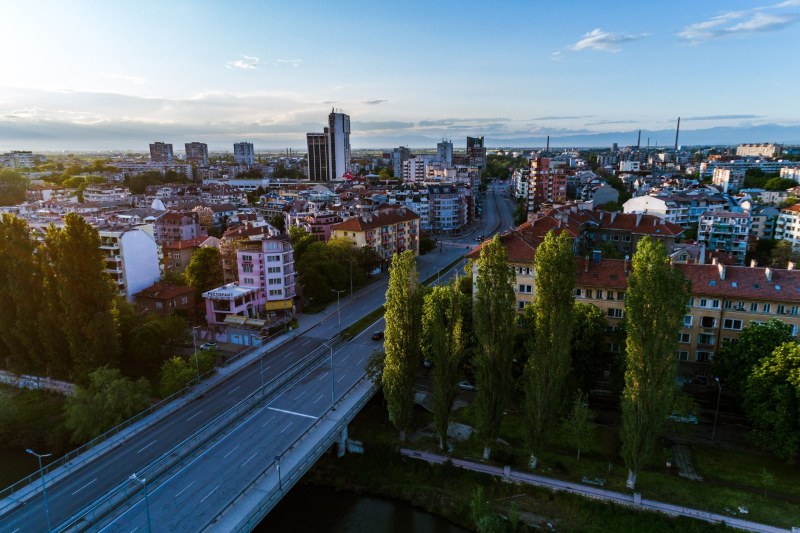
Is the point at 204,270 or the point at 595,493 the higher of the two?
the point at 204,270

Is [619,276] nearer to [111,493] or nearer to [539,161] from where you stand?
[111,493]

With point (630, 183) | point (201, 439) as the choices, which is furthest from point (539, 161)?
point (201, 439)

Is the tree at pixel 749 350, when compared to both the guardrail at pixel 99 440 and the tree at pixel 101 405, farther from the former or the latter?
the tree at pixel 101 405

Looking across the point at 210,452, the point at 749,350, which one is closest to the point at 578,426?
the point at 749,350

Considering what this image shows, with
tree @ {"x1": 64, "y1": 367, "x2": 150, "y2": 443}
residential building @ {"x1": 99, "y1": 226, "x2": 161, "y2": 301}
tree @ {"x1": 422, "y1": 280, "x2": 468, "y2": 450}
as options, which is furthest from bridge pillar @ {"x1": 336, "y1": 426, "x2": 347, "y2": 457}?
residential building @ {"x1": 99, "y1": 226, "x2": 161, "y2": 301}

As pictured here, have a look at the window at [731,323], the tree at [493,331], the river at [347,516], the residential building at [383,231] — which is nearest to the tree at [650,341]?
the tree at [493,331]

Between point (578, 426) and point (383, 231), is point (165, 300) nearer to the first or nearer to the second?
point (383, 231)
